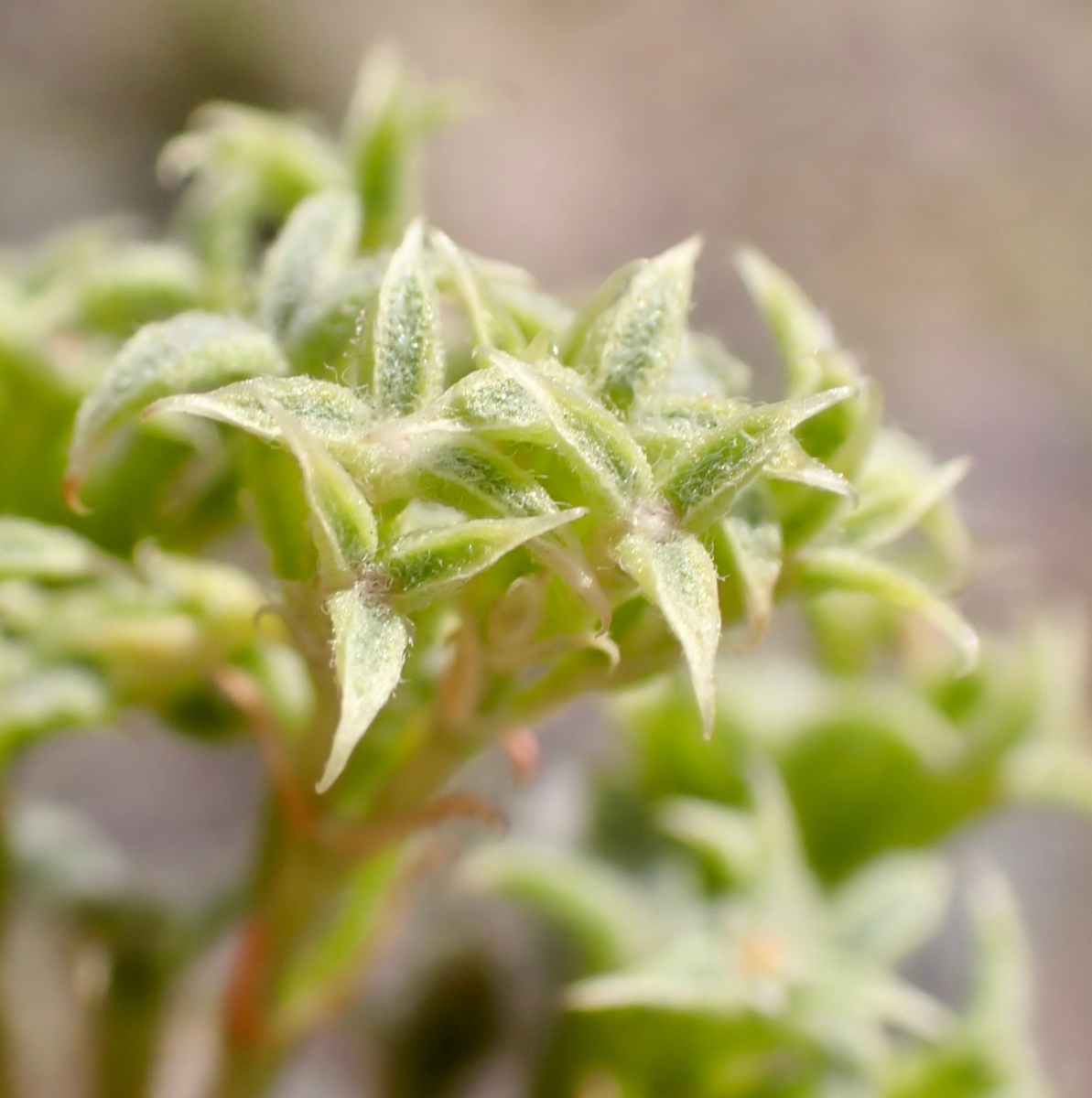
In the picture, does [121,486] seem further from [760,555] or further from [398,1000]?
[398,1000]

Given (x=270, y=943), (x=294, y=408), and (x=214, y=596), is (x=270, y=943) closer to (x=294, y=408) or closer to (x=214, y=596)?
(x=214, y=596)

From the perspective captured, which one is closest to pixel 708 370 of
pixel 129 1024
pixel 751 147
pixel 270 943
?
pixel 270 943

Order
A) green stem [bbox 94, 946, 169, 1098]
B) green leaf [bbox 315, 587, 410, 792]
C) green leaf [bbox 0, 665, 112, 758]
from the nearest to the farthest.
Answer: green leaf [bbox 315, 587, 410, 792] < green leaf [bbox 0, 665, 112, 758] < green stem [bbox 94, 946, 169, 1098]

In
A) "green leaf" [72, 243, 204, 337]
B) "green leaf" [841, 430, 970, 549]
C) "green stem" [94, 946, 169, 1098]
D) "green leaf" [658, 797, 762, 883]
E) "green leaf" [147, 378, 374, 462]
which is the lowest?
"green stem" [94, 946, 169, 1098]

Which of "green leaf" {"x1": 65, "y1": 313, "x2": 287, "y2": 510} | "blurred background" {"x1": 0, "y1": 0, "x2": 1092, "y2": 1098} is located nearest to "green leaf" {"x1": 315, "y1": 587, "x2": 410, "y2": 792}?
"green leaf" {"x1": 65, "y1": 313, "x2": 287, "y2": 510}

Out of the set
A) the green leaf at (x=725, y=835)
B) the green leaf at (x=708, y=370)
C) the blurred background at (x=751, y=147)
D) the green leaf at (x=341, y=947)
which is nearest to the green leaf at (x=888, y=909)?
the green leaf at (x=725, y=835)

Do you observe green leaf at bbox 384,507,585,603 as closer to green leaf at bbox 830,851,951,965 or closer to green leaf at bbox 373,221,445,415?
green leaf at bbox 373,221,445,415
